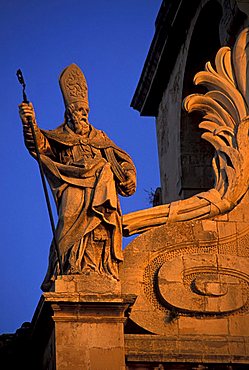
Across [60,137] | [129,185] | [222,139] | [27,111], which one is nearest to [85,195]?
[129,185]

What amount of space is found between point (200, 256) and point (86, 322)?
1.90 m

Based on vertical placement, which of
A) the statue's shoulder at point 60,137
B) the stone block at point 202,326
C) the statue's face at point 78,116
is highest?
the statue's face at point 78,116

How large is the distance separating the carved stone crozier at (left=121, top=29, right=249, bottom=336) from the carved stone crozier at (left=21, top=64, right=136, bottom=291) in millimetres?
522

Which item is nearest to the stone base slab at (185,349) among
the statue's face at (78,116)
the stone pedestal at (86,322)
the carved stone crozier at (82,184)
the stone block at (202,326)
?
the stone block at (202,326)

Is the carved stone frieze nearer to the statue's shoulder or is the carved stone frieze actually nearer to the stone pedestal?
the stone pedestal

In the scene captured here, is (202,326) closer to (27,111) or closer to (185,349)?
(185,349)

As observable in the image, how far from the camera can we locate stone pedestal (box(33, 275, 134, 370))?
17516 millimetres

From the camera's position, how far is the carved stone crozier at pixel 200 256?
18.5 metres

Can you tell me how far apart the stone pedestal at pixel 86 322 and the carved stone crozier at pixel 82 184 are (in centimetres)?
23

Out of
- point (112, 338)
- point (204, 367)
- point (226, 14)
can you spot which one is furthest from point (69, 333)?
point (226, 14)

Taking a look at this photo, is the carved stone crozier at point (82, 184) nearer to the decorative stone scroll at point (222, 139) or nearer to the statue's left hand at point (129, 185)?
the statue's left hand at point (129, 185)

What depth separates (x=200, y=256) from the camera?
1884 cm

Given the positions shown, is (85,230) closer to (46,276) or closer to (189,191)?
(46,276)

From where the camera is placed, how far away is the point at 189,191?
2391 centimetres
